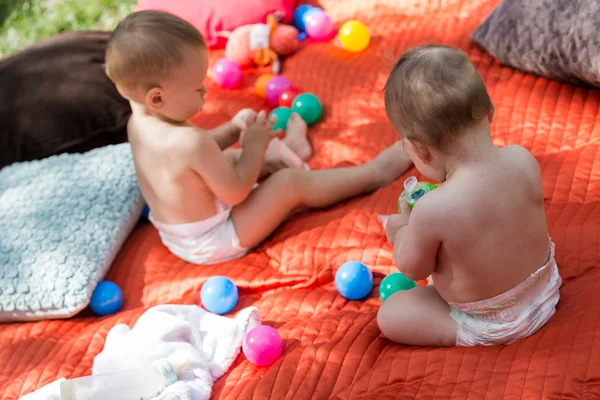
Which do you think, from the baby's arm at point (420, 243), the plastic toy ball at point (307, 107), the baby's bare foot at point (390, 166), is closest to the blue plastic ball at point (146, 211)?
the plastic toy ball at point (307, 107)

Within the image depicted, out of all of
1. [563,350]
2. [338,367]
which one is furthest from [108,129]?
[563,350]

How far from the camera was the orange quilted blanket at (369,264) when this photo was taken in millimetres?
1635

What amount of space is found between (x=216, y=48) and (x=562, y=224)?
1920mm

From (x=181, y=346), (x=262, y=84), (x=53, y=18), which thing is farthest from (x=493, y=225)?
(x=53, y=18)

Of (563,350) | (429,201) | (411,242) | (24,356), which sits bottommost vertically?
(24,356)

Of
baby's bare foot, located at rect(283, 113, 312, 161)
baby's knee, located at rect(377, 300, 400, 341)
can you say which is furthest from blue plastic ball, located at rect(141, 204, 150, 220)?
baby's knee, located at rect(377, 300, 400, 341)

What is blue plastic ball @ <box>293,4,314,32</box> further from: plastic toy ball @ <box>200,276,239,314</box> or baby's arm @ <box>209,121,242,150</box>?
plastic toy ball @ <box>200,276,239,314</box>

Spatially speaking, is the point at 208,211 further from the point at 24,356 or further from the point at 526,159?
the point at 526,159

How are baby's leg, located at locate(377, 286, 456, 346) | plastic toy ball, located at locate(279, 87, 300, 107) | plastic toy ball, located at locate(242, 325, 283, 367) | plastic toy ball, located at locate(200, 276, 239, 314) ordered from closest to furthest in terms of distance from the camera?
baby's leg, located at locate(377, 286, 456, 346) < plastic toy ball, located at locate(242, 325, 283, 367) < plastic toy ball, located at locate(200, 276, 239, 314) < plastic toy ball, located at locate(279, 87, 300, 107)

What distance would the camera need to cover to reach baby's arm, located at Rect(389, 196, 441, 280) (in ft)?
5.11

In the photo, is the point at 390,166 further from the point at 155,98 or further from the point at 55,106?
the point at 55,106

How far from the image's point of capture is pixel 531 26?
268 cm

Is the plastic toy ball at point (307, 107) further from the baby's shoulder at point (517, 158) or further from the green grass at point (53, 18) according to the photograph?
the green grass at point (53, 18)

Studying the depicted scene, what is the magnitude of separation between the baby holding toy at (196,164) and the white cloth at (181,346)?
356 mm
